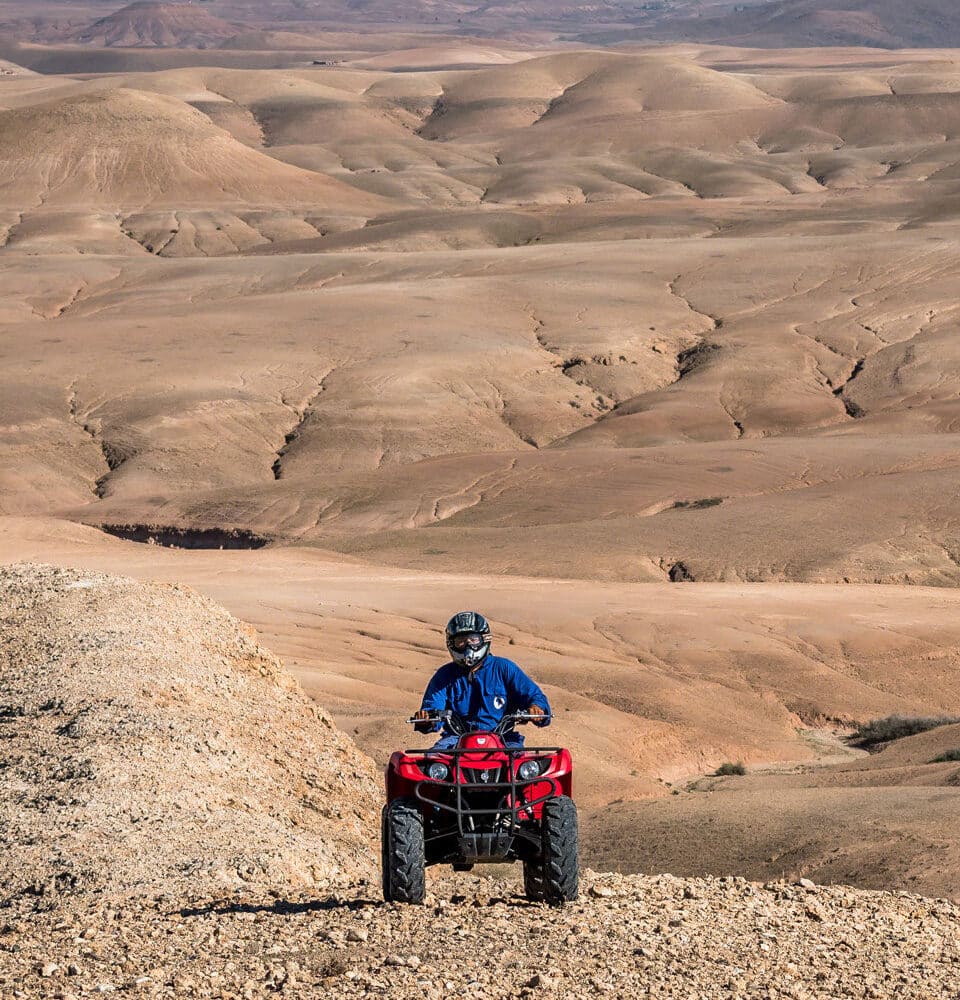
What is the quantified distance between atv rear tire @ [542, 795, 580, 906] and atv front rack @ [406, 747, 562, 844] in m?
0.09

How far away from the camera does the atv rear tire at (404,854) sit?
7.70 m

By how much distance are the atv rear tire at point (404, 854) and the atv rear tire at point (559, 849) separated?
61 cm

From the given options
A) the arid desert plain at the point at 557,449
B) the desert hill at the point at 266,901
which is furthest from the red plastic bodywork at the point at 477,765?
the arid desert plain at the point at 557,449

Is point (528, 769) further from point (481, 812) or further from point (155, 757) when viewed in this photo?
point (155, 757)

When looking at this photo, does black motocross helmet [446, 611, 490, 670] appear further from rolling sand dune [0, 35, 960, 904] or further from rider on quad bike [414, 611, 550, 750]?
rolling sand dune [0, 35, 960, 904]

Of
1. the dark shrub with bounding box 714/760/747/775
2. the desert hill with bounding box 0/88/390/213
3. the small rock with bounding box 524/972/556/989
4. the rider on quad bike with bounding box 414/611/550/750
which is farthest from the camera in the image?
the desert hill with bounding box 0/88/390/213

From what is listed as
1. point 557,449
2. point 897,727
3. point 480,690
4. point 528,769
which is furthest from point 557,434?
point 528,769

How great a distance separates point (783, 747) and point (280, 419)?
3682 centimetres

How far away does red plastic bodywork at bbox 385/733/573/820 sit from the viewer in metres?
7.80

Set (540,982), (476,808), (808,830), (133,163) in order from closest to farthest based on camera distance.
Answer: (540,982) < (476,808) < (808,830) < (133,163)

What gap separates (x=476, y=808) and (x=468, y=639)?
853mm

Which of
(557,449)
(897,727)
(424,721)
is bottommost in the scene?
(424,721)

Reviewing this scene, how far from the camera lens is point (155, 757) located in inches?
434

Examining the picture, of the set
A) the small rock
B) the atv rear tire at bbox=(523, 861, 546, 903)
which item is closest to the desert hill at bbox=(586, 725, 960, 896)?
the atv rear tire at bbox=(523, 861, 546, 903)
